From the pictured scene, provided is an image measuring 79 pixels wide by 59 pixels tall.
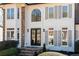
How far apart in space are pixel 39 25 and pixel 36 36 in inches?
6.6

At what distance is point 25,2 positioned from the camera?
3.19 meters

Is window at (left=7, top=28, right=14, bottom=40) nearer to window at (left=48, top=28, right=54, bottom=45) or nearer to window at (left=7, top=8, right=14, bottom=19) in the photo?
window at (left=7, top=8, right=14, bottom=19)

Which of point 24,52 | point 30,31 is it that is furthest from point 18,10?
point 24,52

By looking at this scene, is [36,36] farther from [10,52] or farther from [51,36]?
[10,52]

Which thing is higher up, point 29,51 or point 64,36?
point 64,36

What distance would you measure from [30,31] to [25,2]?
0.43 meters

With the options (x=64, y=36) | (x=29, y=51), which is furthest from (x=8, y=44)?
(x=64, y=36)

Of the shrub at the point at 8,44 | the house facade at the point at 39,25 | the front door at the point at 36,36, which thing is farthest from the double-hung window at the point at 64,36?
the shrub at the point at 8,44

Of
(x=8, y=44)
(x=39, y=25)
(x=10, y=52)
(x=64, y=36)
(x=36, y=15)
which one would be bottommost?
(x=10, y=52)

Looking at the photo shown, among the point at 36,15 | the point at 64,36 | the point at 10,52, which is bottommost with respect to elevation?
the point at 10,52

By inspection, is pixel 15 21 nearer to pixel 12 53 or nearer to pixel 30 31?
pixel 30 31

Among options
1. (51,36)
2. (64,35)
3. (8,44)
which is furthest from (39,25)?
(8,44)

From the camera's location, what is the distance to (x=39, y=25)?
10.5 ft

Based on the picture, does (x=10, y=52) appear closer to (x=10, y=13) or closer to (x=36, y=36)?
(x=36, y=36)
